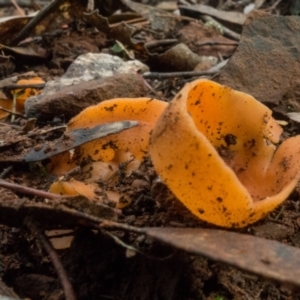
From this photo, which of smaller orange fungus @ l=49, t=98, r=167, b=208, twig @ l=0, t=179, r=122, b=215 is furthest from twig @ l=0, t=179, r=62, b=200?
smaller orange fungus @ l=49, t=98, r=167, b=208

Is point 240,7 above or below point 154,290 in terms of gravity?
below

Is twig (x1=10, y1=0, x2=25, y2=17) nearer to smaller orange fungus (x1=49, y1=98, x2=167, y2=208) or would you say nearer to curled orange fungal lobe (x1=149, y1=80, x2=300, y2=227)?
smaller orange fungus (x1=49, y1=98, x2=167, y2=208)

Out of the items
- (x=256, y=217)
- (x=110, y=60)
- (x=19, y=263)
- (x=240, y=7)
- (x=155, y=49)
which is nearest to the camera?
(x=256, y=217)

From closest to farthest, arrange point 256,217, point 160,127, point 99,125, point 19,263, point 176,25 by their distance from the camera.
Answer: point 160,127, point 256,217, point 19,263, point 99,125, point 176,25

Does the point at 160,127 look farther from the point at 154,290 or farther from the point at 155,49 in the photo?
the point at 155,49

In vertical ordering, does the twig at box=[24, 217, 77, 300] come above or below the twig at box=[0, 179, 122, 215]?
below

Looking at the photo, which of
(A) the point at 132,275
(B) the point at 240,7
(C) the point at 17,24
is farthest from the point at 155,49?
(A) the point at 132,275

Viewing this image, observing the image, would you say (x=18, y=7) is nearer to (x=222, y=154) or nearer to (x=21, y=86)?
(x=21, y=86)
